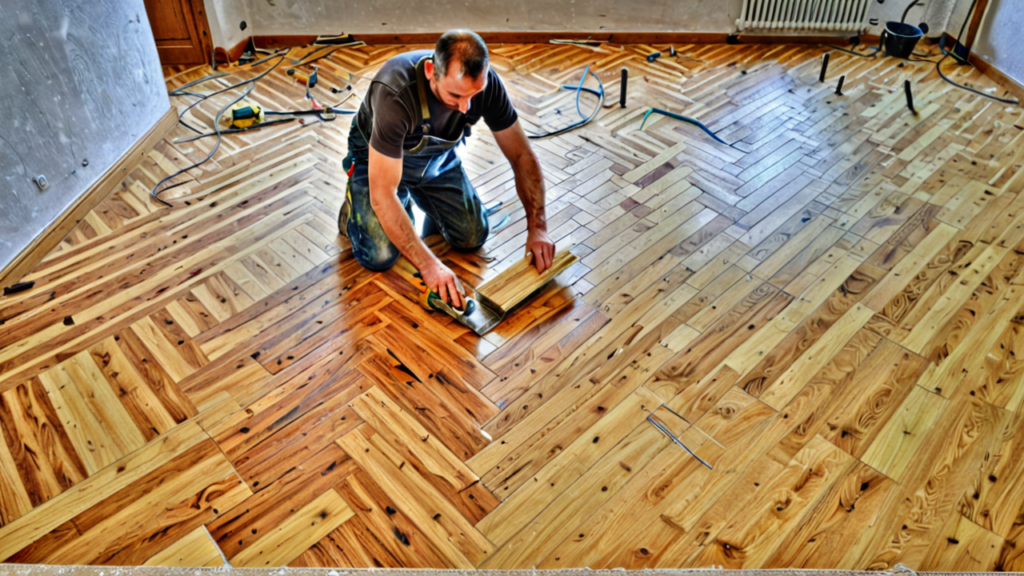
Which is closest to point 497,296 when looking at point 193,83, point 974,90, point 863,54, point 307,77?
point 307,77

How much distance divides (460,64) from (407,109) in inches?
11.1

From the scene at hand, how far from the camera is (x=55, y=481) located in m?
1.96

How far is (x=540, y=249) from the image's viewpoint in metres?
2.52

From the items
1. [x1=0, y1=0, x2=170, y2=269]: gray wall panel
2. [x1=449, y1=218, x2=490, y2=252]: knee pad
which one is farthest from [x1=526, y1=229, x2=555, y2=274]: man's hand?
[x1=0, y1=0, x2=170, y2=269]: gray wall panel

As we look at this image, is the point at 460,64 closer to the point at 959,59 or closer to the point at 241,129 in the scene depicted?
the point at 241,129

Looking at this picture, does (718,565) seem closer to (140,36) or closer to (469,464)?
(469,464)

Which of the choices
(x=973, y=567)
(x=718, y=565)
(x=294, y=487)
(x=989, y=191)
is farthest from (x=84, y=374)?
(x=989, y=191)

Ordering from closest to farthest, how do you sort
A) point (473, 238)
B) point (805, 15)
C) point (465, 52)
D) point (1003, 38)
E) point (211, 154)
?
point (465, 52) → point (473, 238) → point (211, 154) → point (1003, 38) → point (805, 15)

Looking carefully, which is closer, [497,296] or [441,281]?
[441,281]

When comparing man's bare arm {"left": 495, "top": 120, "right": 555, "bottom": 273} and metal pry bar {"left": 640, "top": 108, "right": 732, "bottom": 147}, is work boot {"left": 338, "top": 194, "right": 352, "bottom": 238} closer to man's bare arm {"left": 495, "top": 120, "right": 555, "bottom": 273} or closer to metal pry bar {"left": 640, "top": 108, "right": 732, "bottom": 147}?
man's bare arm {"left": 495, "top": 120, "right": 555, "bottom": 273}

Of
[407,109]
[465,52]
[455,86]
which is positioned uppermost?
[465,52]

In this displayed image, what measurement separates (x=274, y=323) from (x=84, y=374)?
593mm

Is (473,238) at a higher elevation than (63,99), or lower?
lower

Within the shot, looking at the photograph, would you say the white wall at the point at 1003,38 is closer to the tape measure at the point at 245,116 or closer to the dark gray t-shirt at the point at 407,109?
the dark gray t-shirt at the point at 407,109
